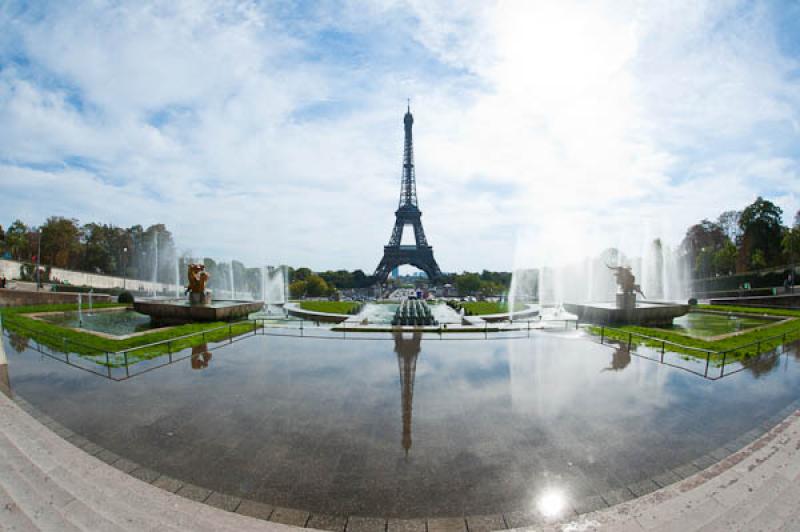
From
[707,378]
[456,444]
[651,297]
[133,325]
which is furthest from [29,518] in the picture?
[651,297]

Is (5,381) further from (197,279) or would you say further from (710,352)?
(710,352)

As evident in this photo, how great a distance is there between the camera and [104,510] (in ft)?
15.2

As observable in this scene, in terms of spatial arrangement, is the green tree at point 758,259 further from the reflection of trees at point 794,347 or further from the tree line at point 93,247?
the tree line at point 93,247

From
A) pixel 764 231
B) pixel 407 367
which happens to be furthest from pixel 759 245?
pixel 407 367

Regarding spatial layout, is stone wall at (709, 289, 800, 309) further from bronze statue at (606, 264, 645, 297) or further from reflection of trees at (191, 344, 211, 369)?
reflection of trees at (191, 344, 211, 369)

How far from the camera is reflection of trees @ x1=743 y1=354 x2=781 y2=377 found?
11.3m

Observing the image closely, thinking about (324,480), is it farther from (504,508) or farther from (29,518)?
(29,518)

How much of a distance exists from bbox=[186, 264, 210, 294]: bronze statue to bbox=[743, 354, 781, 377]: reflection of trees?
25041 mm

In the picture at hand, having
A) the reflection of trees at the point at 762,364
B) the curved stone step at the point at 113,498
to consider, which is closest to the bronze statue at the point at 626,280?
the reflection of trees at the point at 762,364

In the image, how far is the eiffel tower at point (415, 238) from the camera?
7938 centimetres

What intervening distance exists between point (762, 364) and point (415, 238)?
70166mm

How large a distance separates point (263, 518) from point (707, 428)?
8.00 metres

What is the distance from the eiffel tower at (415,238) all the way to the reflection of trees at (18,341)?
64151mm

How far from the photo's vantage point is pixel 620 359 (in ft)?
41.4
